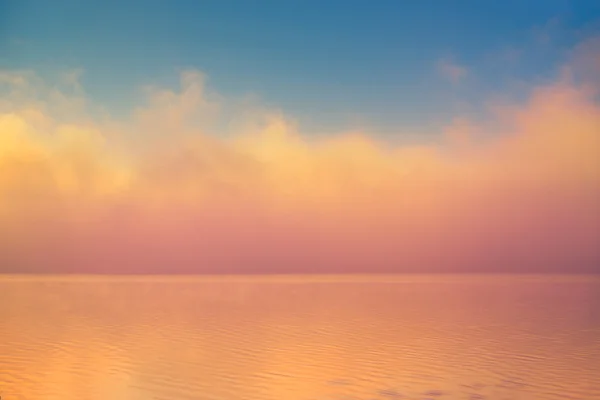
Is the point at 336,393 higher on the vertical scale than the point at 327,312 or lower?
lower

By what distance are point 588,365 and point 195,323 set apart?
7275mm

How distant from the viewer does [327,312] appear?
14.5m

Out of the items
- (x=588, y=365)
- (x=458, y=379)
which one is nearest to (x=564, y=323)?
(x=588, y=365)

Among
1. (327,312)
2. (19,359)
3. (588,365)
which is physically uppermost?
(327,312)

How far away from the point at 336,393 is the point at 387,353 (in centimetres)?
245

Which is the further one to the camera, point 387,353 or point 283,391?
point 387,353

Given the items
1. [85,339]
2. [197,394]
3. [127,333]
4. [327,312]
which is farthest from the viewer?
[327,312]

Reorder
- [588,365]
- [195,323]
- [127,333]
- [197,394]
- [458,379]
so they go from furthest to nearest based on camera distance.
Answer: [195,323] < [127,333] < [588,365] < [458,379] < [197,394]

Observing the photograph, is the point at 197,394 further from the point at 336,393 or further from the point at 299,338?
the point at 299,338

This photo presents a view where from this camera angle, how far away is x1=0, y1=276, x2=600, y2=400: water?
630 centimetres

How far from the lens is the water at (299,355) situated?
630 centimetres

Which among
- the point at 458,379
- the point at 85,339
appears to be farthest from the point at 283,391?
the point at 85,339

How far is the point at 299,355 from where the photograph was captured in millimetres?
8211

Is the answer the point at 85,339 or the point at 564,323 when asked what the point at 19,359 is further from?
the point at 564,323
